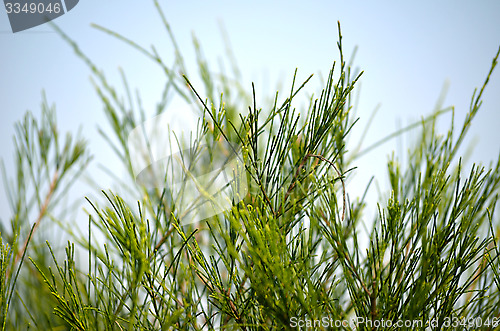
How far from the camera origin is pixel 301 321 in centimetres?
30

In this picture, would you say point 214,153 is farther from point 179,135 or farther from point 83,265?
point 83,265

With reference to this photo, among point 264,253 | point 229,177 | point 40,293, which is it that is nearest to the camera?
point 264,253

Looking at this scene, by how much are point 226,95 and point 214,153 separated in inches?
2.9

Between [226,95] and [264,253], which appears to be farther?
[226,95]

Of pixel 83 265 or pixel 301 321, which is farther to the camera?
pixel 83 265

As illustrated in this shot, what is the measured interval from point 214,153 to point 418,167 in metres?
0.22

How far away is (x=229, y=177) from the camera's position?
1.37 feet

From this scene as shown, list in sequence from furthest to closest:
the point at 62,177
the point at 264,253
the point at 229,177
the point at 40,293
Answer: the point at 62,177 → the point at 40,293 → the point at 229,177 → the point at 264,253

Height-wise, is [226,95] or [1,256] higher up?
[226,95]

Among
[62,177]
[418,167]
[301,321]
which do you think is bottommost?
[301,321]

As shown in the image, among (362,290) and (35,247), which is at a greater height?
(35,247)

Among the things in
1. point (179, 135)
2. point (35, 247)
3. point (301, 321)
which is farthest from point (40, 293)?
point (301, 321)

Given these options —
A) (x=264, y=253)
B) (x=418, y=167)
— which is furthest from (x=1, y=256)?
(x=418, y=167)

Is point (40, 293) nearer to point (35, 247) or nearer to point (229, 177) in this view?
point (35, 247)
